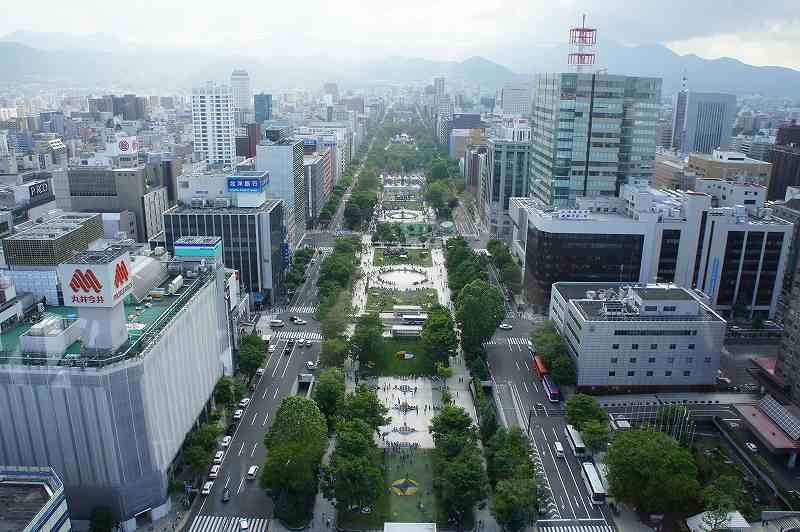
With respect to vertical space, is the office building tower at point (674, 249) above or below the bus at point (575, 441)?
above

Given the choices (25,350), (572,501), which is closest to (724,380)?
(572,501)

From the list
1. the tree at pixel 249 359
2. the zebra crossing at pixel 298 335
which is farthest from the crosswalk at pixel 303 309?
the tree at pixel 249 359

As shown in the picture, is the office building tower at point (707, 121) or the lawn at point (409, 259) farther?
the office building tower at point (707, 121)

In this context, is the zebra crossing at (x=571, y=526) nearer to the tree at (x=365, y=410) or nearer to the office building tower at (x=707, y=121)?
the tree at (x=365, y=410)

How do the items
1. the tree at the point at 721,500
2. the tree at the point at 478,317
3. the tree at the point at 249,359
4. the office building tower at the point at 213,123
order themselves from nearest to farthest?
the tree at the point at 721,500
the tree at the point at 249,359
the tree at the point at 478,317
the office building tower at the point at 213,123

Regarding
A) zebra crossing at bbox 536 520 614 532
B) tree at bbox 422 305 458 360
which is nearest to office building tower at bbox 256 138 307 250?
tree at bbox 422 305 458 360

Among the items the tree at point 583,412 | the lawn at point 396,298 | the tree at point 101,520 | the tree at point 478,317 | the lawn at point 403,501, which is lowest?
the lawn at point 403,501

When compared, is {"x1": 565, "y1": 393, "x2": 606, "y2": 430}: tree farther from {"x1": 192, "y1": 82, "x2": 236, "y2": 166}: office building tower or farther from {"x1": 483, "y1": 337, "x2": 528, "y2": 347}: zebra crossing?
{"x1": 192, "y1": 82, "x2": 236, "y2": 166}: office building tower

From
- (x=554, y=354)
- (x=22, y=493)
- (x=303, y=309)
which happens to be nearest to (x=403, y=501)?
(x=554, y=354)
